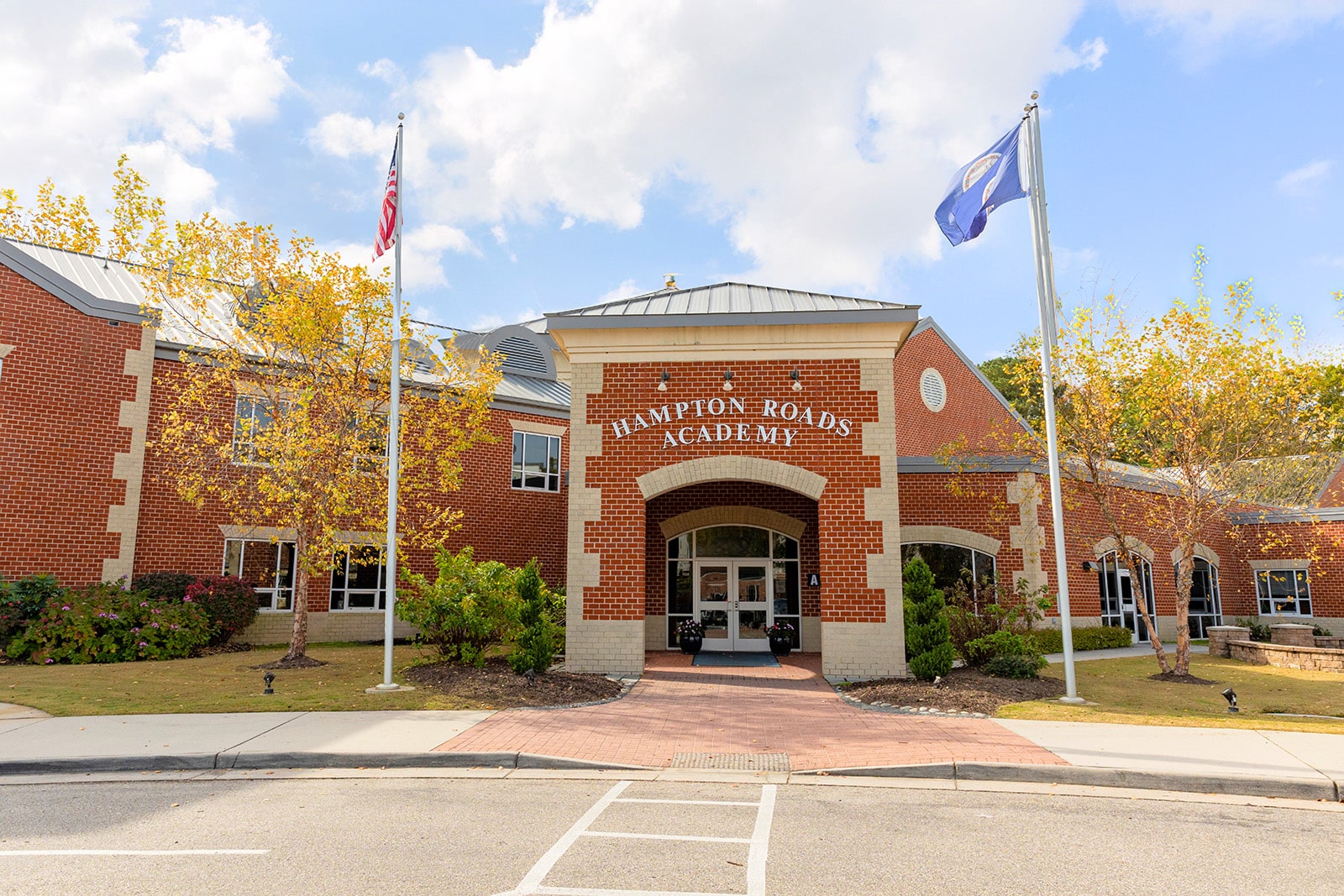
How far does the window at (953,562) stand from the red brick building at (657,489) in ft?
0.17

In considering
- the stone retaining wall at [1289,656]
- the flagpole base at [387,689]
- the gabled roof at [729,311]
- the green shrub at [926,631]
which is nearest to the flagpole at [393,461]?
the flagpole base at [387,689]

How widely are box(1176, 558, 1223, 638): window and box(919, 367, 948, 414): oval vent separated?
900cm

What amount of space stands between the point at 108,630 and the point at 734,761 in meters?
13.1

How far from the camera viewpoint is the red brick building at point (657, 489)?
14.2 m

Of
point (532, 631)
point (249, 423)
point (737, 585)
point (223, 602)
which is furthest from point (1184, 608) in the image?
point (223, 602)

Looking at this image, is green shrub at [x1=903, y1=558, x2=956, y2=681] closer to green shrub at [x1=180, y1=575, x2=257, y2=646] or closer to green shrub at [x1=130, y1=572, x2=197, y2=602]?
green shrub at [x1=180, y1=575, x2=257, y2=646]

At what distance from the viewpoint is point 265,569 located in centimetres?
1870

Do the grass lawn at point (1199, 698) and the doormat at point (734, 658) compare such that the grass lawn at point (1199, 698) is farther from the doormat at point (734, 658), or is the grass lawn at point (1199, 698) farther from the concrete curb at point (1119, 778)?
the doormat at point (734, 658)

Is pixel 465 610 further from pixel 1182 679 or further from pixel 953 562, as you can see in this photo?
pixel 1182 679

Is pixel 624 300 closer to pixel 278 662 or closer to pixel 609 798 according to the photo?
pixel 278 662

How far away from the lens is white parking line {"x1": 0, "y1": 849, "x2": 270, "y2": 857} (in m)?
5.59

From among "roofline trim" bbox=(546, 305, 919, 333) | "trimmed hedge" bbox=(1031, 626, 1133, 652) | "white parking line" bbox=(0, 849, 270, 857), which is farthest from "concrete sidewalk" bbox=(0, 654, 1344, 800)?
"trimmed hedge" bbox=(1031, 626, 1133, 652)

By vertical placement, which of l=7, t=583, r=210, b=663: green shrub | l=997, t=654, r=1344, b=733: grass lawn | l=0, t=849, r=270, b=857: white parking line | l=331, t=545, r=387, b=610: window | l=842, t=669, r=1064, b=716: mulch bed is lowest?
l=0, t=849, r=270, b=857: white parking line

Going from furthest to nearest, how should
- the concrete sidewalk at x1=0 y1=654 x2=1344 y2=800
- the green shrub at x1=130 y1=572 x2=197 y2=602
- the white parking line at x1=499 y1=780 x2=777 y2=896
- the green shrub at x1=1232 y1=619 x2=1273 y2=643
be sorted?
the green shrub at x1=1232 y1=619 x2=1273 y2=643 < the green shrub at x1=130 y1=572 x2=197 y2=602 < the concrete sidewalk at x1=0 y1=654 x2=1344 y2=800 < the white parking line at x1=499 y1=780 x2=777 y2=896
